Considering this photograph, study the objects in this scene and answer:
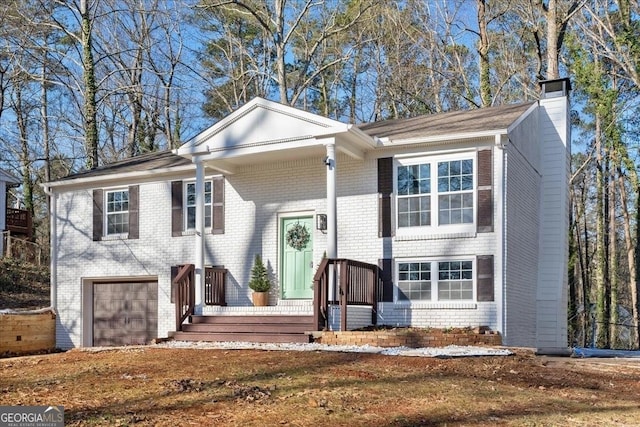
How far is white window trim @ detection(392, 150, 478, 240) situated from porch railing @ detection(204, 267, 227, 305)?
158 inches

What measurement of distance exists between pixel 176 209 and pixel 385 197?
518cm

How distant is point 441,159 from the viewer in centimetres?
1270

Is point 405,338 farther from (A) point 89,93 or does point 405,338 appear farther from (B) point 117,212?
(A) point 89,93

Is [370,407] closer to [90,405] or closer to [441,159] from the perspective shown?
[90,405]

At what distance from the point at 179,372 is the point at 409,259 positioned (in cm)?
602

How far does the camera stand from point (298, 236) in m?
14.3

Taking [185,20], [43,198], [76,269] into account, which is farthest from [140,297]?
[43,198]

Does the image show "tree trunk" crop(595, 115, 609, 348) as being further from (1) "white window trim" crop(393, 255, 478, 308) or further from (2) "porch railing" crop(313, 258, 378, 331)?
(2) "porch railing" crop(313, 258, 378, 331)

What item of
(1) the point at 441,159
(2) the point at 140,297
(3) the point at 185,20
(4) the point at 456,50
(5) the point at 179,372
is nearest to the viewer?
(5) the point at 179,372

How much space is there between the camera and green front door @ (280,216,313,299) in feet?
46.6

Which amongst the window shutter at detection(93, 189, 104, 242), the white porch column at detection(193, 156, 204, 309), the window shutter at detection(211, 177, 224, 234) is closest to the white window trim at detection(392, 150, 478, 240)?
the white porch column at detection(193, 156, 204, 309)

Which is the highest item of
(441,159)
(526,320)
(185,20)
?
(185,20)

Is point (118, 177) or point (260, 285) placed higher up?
point (118, 177)
